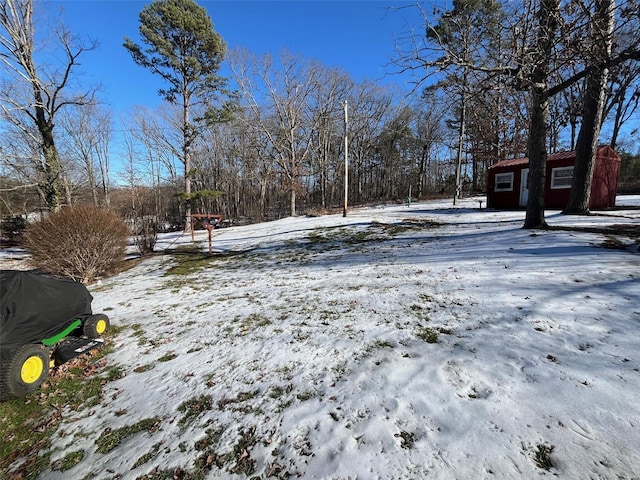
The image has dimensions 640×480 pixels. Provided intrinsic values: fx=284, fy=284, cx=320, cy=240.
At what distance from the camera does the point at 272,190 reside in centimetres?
3834

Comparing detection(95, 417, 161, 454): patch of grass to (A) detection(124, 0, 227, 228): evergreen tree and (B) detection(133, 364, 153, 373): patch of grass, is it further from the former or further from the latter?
(A) detection(124, 0, 227, 228): evergreen tree

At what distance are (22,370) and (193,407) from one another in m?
1.84

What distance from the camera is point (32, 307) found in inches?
121

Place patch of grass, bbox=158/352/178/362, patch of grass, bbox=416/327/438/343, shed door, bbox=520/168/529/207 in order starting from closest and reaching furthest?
patch of grass, bbox=416/327/438/343 < patch of grass, bbox=158/352/178/362 < shed door, bbox=520/168/529/207

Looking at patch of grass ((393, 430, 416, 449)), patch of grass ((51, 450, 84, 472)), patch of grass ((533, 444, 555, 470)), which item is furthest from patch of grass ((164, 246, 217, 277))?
patch of grass ((533, 444, 555, 470))

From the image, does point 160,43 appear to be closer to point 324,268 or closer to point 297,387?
point 324,268

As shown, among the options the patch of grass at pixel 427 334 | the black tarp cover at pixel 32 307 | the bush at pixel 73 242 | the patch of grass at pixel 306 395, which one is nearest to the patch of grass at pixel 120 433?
the patch of grass at pixel 306 395

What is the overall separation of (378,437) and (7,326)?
3.70m

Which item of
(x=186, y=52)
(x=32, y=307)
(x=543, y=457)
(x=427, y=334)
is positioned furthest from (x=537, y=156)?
(x=186, y=52)

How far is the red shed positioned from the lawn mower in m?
13.9

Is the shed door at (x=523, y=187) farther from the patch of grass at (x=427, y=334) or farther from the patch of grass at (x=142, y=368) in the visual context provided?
the patch of grass at (x=142, y=368)

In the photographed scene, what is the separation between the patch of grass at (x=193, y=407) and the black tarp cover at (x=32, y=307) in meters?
1.91

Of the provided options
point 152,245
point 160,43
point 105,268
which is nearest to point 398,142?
point 160,43

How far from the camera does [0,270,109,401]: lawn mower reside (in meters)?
2.79
